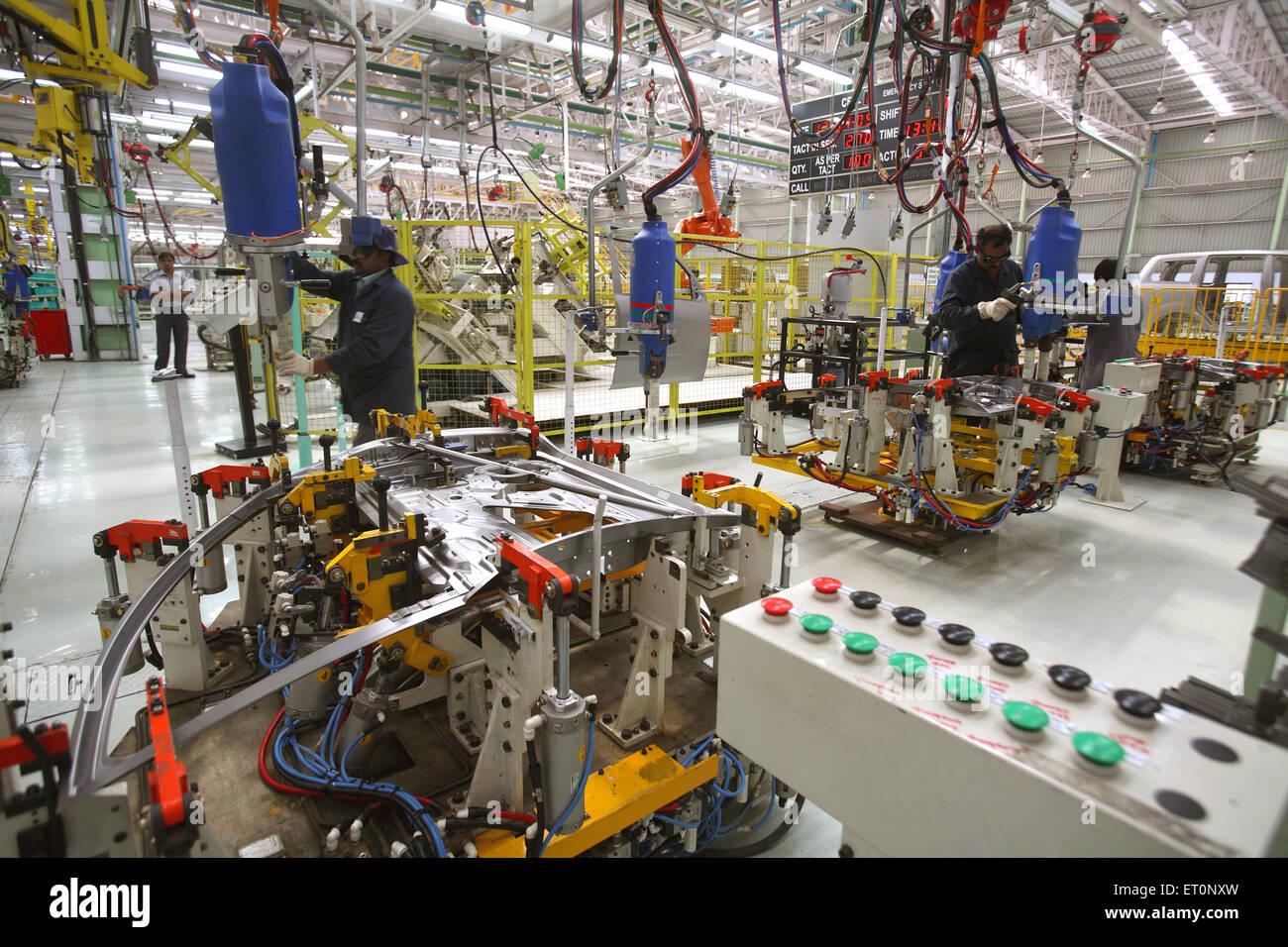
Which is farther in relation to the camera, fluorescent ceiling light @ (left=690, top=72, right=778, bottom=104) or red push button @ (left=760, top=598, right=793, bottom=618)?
fluorescent ceiling light @ (left=690, top=72, right=778, bottom=104)

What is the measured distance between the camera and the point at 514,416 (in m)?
3.62

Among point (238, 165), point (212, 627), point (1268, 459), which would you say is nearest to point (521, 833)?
point (212, 627)

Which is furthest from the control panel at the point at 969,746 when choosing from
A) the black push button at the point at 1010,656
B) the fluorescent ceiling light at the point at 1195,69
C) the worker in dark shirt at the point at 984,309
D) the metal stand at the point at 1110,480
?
the fluorescent ceiling light at the point at 1195,69

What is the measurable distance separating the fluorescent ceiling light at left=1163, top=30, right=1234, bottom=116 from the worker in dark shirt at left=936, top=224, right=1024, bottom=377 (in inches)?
261

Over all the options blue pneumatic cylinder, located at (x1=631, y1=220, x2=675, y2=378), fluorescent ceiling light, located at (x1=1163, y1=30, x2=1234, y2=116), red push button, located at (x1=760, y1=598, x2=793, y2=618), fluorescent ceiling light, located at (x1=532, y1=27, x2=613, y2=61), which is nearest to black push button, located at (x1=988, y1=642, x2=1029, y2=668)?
red push button, located at (x1=760, y1=598, x2=793, y2=618)

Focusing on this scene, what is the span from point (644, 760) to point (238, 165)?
2323 millimetres

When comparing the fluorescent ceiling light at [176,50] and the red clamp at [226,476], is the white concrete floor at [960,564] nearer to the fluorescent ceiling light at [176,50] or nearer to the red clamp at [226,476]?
the red clamp at [226,476]

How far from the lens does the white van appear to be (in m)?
8.41

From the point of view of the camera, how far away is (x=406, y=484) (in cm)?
307

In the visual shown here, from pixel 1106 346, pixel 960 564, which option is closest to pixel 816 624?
pixel 960 564

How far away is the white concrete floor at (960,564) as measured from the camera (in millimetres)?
3270

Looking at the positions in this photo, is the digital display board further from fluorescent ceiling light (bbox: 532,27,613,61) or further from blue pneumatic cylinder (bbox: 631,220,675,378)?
blue pneumatic cylinder (bbox: 631,220,675,378)

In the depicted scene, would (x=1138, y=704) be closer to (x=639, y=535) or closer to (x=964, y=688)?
(x=964, y=688)

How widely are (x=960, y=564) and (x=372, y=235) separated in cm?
413
